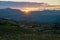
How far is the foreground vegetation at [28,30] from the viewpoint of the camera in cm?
142

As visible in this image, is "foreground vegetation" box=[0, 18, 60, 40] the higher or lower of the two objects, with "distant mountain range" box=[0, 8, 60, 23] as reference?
lower

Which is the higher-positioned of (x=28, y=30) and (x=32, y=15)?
(x=32, y=15)

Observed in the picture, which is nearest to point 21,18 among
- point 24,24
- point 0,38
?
point 24,24

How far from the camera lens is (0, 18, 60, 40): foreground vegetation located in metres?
1.42

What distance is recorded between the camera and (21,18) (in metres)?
1.45

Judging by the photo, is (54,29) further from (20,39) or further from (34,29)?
(20,39)

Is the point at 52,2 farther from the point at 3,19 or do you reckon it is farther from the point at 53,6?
the point at 3,19

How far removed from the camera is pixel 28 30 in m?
1.43

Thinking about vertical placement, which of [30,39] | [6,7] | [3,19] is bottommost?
[30,39]

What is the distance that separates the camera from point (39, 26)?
57.0 inches

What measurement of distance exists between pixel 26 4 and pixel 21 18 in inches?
5.9

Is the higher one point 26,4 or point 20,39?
point 26,4

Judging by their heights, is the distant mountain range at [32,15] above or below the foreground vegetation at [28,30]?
above

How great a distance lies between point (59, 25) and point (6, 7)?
556 mm
